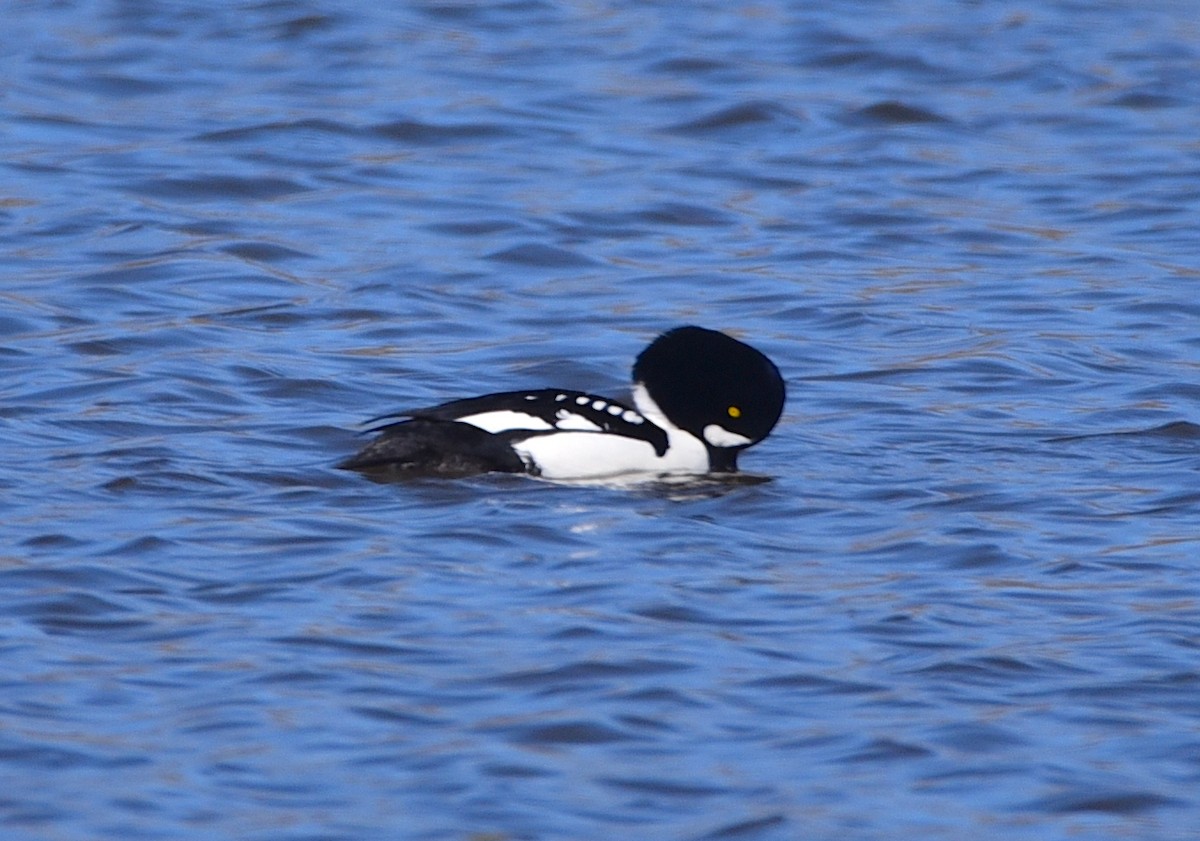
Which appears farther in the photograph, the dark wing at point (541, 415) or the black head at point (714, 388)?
the black head at point (714, 388)

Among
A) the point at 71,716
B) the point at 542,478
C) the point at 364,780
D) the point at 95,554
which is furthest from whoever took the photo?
the point at 542,478

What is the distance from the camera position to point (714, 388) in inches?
371

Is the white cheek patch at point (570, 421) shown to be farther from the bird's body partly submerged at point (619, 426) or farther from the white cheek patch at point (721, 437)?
the white cheek patch at point (721, 437)

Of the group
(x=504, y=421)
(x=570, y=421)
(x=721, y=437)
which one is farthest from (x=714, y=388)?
(x=504, y=421)

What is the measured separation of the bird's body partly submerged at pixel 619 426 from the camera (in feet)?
29.6

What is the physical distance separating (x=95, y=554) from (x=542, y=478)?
1.94 meters

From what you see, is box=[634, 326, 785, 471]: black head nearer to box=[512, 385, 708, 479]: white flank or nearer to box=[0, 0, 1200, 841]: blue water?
box=[512, 385, 708, 479]: white flank

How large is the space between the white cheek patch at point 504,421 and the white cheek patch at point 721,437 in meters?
0.74

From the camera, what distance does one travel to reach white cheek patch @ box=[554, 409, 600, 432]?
360 inches

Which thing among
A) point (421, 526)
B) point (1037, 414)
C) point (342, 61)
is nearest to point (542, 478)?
point (421, 526)

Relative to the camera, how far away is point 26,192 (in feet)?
48.1

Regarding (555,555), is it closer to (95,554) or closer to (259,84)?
(95,554)

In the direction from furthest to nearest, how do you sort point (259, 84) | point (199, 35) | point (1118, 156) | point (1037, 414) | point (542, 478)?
1. point (199, 35)
2. point (259, 84)
3. point (1118, 156)
4. point (1037, 414)
5. point (542, 478)

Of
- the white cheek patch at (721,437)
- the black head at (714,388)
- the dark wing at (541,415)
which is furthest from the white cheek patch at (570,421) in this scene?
the white cheek patch at (721,437)
